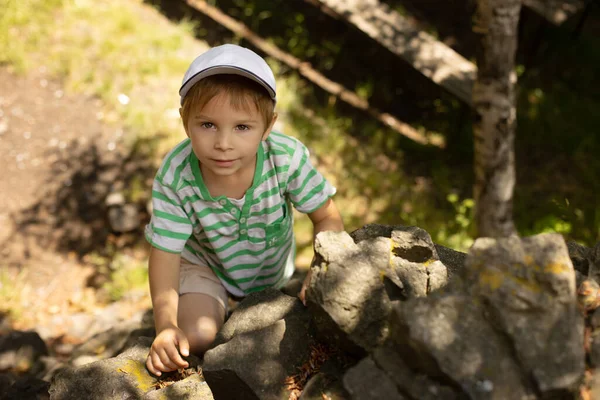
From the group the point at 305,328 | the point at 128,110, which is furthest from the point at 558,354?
the point at 128,110

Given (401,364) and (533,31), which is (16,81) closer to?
A: (401,364)

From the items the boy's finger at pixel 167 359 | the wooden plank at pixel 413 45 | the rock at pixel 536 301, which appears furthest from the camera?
the wooden plank at pixel 413 45

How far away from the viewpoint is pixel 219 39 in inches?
254

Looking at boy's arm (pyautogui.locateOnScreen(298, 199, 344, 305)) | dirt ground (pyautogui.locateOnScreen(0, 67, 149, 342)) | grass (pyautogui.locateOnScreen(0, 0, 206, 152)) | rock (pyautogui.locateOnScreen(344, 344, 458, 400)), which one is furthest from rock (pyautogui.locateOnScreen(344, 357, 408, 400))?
grass (pyautogui.locateOnScreen(0, 0, 206, 152))

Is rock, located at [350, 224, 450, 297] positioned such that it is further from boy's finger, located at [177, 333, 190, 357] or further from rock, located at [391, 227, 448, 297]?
boy's finger, located at [177, 333, 190, 357]

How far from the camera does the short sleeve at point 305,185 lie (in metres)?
2.63

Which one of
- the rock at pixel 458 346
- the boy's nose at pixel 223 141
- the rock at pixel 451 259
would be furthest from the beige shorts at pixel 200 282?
the rock at pixel 458 346

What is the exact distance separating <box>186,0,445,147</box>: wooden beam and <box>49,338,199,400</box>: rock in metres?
4.26

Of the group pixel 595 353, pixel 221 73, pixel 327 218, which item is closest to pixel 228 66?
pixel 221 73

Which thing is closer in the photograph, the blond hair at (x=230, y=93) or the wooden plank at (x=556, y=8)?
the blond hair at (x=230, y=93)

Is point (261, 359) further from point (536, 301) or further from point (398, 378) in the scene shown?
point (536, 301)

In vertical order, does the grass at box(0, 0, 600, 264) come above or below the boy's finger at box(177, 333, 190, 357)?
below

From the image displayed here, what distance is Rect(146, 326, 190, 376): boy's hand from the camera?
7.54 feet

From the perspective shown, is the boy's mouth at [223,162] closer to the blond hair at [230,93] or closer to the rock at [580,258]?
the blond hair at [230,93]
